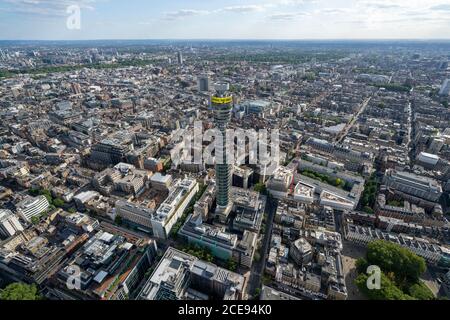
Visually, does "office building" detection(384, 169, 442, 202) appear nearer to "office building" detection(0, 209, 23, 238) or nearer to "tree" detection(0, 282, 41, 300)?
"tree" detection(0, 282, 41, 300)

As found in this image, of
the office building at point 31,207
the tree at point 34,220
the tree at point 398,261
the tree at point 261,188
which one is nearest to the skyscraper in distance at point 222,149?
the tree at point 261,188

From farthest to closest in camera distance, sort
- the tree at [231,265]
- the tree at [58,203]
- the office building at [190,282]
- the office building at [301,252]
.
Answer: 1. the tree at [58,203]
2. the tree at [231,265]
3. the office building at [301,252]
4. the office building at [190,282]

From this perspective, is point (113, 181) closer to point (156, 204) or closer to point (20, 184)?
point (156, 204)

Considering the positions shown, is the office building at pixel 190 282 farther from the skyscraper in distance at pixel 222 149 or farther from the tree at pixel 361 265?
the tree at pixel 361 265

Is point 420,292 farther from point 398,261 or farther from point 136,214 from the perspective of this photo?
point 136,214

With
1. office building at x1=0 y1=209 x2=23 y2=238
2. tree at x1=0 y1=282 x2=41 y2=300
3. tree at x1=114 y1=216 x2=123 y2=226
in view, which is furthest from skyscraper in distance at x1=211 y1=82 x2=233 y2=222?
office building at x1=0 y1=209 x2=23 y2=238

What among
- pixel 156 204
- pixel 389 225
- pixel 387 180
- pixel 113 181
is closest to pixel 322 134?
pixel 387 180

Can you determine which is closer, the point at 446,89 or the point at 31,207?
the point at 31,207

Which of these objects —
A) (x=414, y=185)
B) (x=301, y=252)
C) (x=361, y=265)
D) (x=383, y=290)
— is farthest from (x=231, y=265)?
(x=414, y=185)

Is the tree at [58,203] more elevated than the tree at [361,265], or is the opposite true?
the tree at [58,203]
